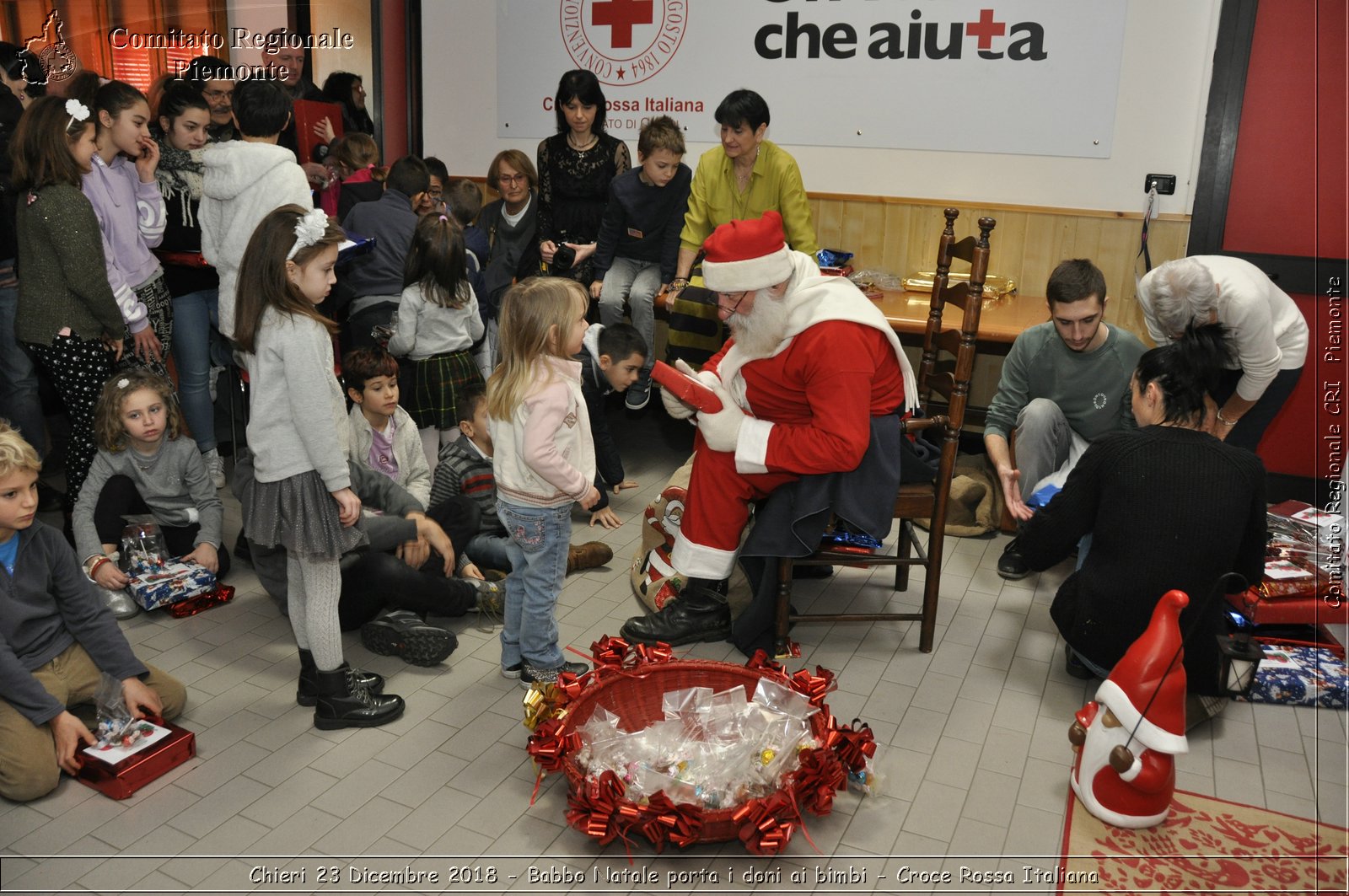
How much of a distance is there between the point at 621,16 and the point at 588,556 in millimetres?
2866

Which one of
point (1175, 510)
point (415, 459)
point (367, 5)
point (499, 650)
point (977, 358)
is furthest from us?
point (367, 5)

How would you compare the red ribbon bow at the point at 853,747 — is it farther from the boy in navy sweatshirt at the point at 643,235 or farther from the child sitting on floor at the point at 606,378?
the boy in navy sweatshirt at the point at 643,235

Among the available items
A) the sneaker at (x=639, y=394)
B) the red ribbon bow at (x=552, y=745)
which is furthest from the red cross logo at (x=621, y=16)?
the red ribbon bow at (x=552, y=745)

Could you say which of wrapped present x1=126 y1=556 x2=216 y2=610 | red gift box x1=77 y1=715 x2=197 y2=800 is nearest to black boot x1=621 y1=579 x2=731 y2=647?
red gift box x1=77 y1=715 x2=197 y2=800

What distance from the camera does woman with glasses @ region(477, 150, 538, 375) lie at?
4820 mm

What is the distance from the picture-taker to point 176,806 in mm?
2363

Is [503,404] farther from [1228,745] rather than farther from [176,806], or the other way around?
[1228,745]

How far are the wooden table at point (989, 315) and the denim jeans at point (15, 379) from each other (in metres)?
3.06

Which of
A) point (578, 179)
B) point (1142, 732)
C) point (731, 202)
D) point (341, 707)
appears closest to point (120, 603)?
point (341, 707)

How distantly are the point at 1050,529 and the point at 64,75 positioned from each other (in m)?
4.17

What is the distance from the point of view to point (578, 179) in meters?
4.67

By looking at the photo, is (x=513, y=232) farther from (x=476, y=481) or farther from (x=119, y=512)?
(x=119, y=512)

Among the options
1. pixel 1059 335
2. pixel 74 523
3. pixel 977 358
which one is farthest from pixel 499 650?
pixel 977 358

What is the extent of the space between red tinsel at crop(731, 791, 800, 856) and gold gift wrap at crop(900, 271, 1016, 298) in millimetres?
2864
